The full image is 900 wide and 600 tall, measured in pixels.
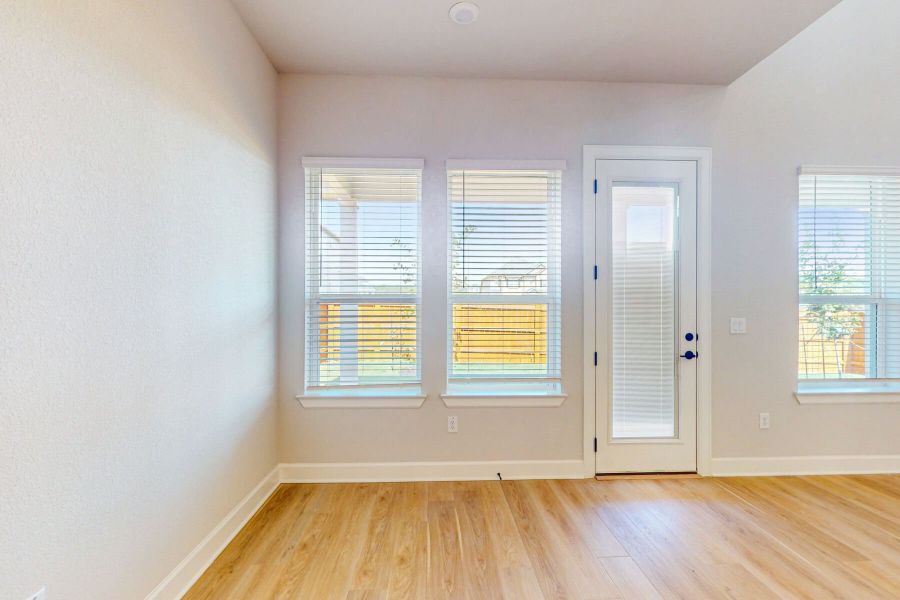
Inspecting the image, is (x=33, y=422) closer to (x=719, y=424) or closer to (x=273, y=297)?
(x=273, y=297)

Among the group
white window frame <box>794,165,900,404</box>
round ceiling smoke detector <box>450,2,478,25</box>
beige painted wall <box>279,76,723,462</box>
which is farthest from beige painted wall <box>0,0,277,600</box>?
white window frame <box>794,165,900,404</box>

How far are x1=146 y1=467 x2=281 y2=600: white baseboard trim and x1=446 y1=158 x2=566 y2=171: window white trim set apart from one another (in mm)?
2501

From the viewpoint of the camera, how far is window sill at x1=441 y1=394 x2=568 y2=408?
2764 millimetres

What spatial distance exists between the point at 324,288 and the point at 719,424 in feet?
10.1

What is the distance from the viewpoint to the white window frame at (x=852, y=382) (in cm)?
283

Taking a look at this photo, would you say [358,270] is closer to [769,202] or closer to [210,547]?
[210,547]

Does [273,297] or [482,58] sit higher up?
[482,58]

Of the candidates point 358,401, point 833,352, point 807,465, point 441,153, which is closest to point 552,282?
point 441,153

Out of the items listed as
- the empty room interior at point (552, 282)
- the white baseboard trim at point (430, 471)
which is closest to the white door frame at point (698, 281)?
the empty room interior at point (552, 282)

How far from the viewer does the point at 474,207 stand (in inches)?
110

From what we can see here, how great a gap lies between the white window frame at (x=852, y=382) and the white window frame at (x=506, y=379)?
1806 millimetres

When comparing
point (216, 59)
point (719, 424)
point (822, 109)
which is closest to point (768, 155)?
point (822, 109)

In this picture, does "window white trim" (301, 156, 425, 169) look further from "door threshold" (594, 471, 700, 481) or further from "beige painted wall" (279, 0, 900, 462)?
"door threshold" (594, 471, 700, 481)

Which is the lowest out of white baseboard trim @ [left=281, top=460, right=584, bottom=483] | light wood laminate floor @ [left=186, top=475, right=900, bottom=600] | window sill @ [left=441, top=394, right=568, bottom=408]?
light wood laminate floor @ [left=186, top=475, right=900, bottom=600]
